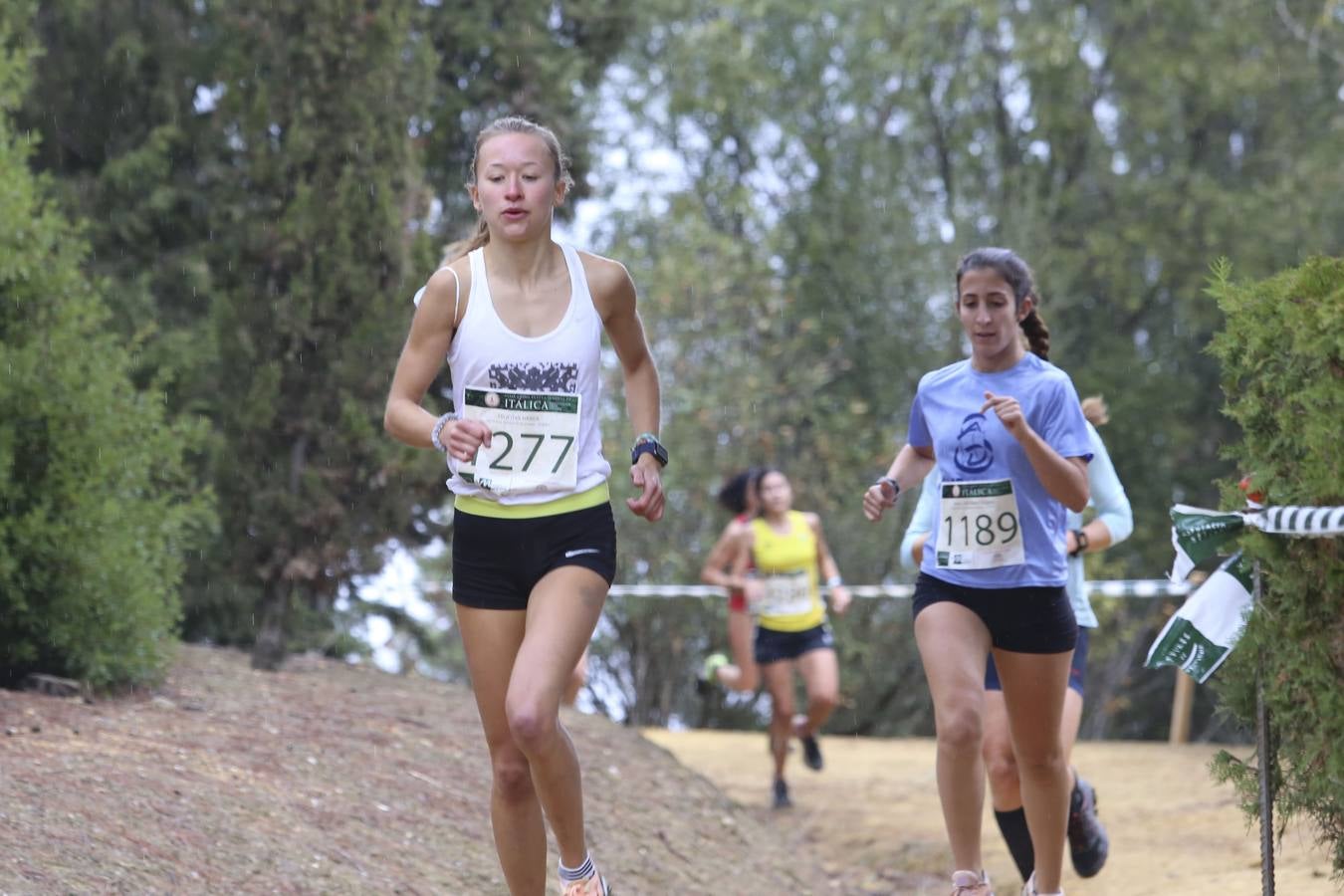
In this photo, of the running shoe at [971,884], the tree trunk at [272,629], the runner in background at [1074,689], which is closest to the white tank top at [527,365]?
the runner in background at [1074,689]

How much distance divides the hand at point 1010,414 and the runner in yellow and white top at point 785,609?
590 centimetres

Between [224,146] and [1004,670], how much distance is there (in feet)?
33.8

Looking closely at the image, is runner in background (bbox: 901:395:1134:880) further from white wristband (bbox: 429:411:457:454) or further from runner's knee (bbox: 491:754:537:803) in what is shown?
white wristband (bbox: 429:411:457:454)

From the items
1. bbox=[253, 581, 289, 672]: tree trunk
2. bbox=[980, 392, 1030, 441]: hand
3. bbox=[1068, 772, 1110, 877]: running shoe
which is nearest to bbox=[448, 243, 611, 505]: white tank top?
bbox=[980, 392, 1030, 441]: hand

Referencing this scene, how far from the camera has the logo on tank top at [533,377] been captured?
468 centimetres

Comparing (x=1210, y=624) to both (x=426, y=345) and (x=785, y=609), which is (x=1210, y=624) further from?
(x=785, y=609)

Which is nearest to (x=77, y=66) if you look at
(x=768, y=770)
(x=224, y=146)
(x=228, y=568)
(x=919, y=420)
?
(x=224, y=146)

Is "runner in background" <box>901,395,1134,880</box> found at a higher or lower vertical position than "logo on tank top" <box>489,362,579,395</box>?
lower

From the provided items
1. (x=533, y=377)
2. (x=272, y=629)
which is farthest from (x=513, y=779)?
(x=272, y=629)

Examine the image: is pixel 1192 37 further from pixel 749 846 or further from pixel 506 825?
pixel 506 825

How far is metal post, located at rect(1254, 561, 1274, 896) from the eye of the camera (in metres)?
4.82

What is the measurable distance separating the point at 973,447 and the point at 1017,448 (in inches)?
5.5

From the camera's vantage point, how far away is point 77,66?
14211 mm

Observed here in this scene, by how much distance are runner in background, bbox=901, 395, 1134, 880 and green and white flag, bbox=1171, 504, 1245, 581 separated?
2.60ft
